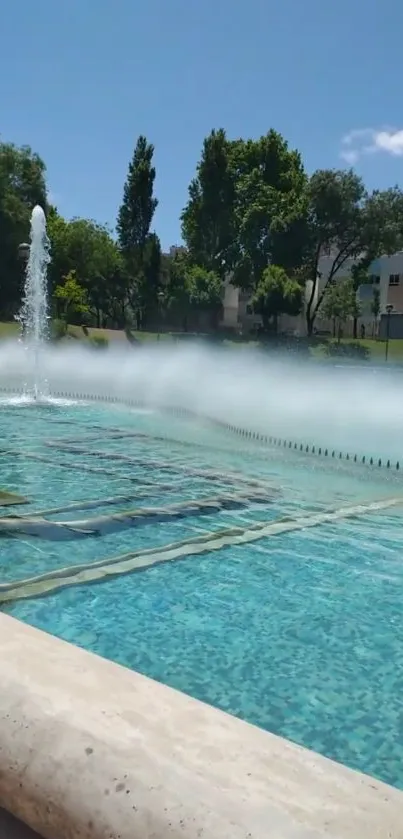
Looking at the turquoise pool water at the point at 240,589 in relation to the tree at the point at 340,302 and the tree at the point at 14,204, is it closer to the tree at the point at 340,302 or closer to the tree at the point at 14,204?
the tree at the point at 14,204

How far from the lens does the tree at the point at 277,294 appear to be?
49.4m

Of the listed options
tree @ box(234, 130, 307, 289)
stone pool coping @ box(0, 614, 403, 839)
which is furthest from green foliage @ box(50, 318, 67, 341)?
stone pool coping @ box(0, 614, 403, 839)

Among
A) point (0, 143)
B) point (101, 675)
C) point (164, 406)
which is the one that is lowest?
point (164, 406)

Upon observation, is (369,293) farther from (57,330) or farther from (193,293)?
(57,330)

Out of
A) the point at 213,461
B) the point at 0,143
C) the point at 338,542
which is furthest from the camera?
the point at 0,143

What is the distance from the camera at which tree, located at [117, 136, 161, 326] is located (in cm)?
5281

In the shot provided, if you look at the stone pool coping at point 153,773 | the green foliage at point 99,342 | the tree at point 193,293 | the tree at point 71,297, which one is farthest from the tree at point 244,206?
the stone pool coping at point 153,773

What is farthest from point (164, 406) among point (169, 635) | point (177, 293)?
point (177, 293)

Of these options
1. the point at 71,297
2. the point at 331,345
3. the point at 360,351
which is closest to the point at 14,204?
the point at 71,297

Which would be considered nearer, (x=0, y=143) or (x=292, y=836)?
Result: (x=292, y=836)

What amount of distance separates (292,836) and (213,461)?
30.4 feet

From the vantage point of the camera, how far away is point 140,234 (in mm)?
54406

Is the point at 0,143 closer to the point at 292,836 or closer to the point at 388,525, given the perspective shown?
the point at 388,525

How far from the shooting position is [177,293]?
52.8m
